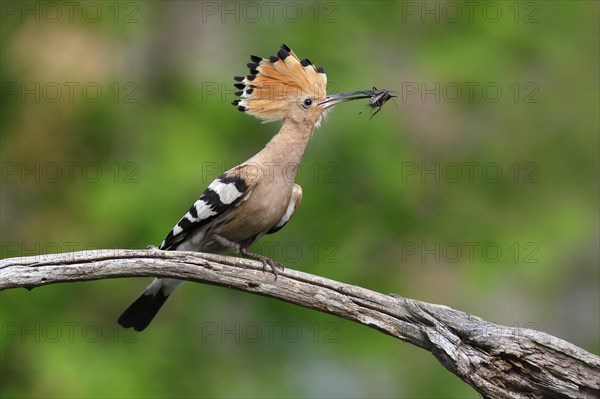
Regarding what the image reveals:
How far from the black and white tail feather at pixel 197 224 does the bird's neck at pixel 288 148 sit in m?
0.24

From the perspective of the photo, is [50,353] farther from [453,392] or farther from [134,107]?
[453,392]

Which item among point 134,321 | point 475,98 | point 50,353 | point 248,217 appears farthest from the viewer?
point 475,98

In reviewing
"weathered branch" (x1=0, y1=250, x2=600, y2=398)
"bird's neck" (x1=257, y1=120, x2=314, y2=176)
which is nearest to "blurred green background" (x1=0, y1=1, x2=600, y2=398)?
"bird's neck" (x1=257, y1=120, x2=314, y2=176)

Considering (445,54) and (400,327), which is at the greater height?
(445,54)

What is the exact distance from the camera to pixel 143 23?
709cm

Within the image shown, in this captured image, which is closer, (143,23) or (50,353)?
(50,353)

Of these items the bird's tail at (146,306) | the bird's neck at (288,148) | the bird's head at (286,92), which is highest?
the bird's head at (286,92)

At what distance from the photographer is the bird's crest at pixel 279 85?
476 centimetres

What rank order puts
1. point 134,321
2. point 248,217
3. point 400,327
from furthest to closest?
point 134,321
point 248,217
point 400,327

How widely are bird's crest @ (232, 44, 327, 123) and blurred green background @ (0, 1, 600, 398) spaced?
1.46 metres

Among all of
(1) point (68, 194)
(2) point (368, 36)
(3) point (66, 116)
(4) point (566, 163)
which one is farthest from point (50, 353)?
(4) point (566, 163)

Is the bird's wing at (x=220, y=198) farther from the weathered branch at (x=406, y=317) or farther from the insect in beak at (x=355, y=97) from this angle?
the insect in beak at (x=355, y=97)

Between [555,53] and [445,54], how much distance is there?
47.7 inches

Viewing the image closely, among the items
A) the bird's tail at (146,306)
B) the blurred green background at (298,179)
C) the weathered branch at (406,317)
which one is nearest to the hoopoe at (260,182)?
the bird's tail at (146,306)
